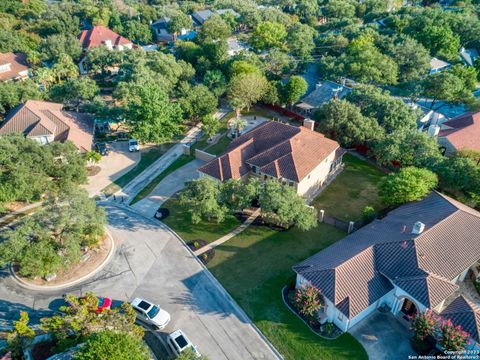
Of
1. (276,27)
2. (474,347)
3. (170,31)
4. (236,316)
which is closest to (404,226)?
(474,347)

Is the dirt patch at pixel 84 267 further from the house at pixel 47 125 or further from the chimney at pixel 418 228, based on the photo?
the chimney at pixel 418 228

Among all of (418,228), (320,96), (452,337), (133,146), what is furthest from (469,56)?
(452,337)

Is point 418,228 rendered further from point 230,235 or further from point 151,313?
point 151,313

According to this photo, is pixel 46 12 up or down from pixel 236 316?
up

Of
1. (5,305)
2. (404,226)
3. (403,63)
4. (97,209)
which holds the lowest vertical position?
(5,305)

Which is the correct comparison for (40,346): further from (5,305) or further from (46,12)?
(46,12)

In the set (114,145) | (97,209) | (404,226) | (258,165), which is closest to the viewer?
(404,226)

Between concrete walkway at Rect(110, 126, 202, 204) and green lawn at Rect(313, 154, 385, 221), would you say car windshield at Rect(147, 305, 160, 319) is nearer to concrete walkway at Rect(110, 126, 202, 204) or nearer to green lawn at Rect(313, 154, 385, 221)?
concrete walkway at Rect(110, 126, 202, 204)
